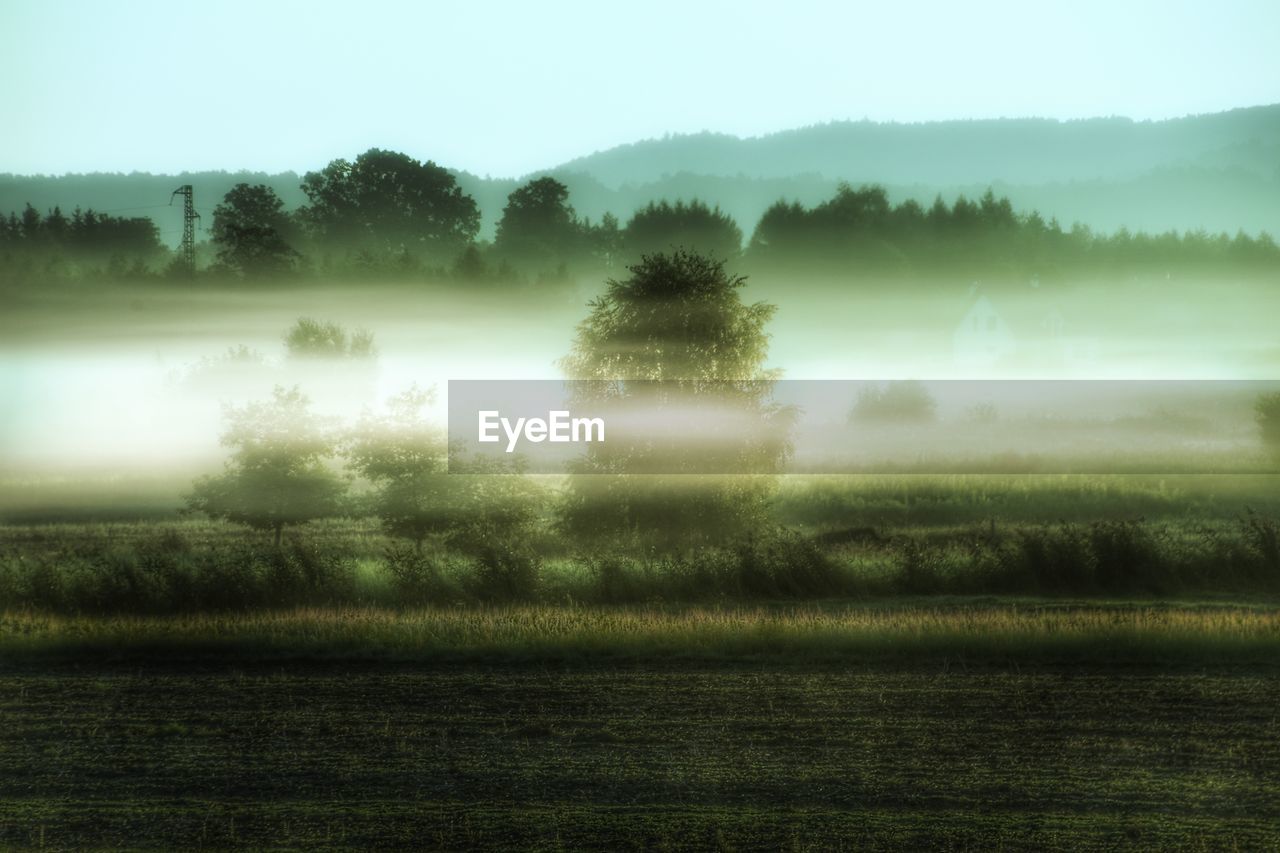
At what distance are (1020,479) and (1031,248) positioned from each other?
19.8 ft

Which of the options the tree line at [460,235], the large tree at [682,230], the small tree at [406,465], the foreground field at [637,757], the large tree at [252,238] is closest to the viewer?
the foreground field at [637,757]

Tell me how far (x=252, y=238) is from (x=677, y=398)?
947cm

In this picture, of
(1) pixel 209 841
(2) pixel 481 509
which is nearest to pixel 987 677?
(1) pixel 209 841

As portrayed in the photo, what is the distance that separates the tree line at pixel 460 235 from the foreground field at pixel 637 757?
436 inches

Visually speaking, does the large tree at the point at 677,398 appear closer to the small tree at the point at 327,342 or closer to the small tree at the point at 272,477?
the small tree at the point at 272,477

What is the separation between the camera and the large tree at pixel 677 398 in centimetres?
1973

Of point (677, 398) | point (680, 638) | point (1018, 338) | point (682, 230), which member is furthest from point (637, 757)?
point (1018, 338)

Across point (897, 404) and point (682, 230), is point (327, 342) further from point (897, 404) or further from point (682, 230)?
point (897, 404)

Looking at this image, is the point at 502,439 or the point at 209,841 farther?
the point at 502,439

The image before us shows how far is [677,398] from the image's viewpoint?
20.0 meters

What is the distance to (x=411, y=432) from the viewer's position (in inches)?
843

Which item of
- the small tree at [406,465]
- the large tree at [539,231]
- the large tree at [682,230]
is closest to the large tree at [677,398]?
the large tree at [682,230]

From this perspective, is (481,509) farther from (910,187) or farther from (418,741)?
(910,187)

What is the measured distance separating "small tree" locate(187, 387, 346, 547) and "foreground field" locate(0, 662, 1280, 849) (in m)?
8.62
